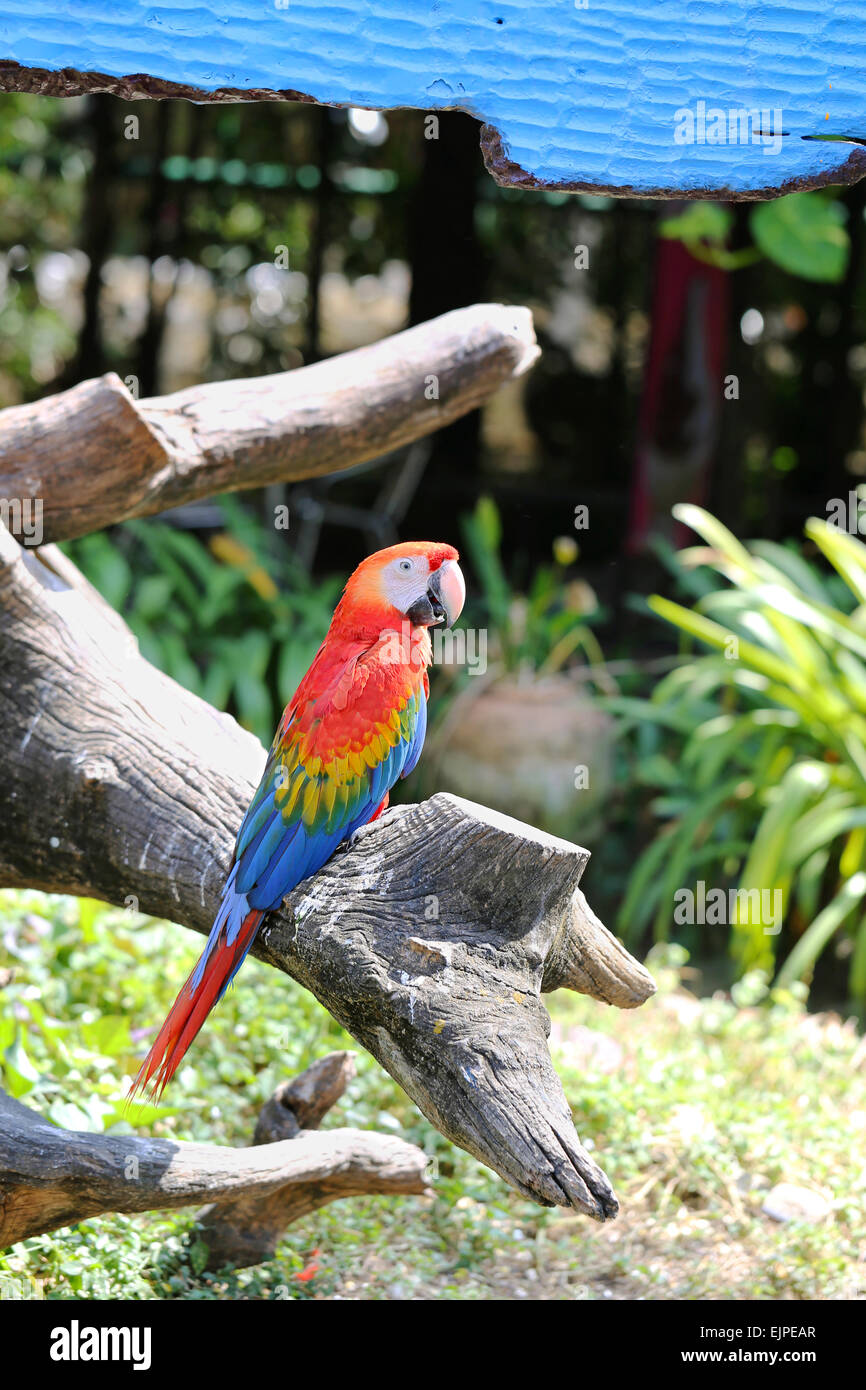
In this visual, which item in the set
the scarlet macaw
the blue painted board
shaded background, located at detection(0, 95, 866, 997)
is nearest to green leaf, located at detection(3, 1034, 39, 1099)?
the scarlet macaw

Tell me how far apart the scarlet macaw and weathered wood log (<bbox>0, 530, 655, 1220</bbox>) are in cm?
6

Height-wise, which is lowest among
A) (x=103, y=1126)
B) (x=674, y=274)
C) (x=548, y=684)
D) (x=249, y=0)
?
(x=103, y=1126)

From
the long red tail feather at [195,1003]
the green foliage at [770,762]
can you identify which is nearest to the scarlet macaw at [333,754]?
the long red tail feather at [195,1003]

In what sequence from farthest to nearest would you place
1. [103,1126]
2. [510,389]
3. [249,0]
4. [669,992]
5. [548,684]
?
[510,389] < [548,684] < [669,992] < [103,1126] < [249,0]

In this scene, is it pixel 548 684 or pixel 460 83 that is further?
pixel 548 684

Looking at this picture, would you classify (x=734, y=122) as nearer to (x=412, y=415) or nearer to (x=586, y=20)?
(x=586, y=20)

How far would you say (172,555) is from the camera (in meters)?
4.91

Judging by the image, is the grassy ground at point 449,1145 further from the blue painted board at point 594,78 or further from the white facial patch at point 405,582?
the blue painted board at point 594,78

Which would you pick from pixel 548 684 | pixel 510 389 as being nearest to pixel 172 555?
pixel 548 684

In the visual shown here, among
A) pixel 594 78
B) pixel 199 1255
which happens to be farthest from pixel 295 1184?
pixel 594 78

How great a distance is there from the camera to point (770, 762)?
3.76m

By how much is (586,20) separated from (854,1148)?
84.4 inches

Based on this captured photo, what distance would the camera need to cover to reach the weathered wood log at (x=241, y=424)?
6.69 feet
